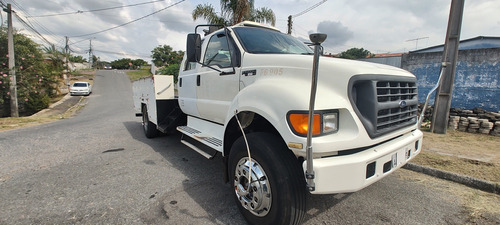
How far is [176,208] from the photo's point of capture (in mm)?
2785

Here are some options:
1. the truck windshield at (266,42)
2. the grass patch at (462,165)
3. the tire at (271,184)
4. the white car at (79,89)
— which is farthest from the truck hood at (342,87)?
the white car at (79,89)

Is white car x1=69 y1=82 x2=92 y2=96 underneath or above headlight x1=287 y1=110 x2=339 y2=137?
underneath

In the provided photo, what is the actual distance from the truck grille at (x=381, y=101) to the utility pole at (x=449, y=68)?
4.84 metres

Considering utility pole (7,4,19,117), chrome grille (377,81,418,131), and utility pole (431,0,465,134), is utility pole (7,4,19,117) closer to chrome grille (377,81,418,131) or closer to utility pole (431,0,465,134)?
chrome grille (377,81,418,131)

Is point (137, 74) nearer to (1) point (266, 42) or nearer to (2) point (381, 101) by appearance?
(1) point (266, 42)

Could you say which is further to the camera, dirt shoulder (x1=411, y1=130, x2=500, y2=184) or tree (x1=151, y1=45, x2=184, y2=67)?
tree (x1=151, y1=45, x2=184, y2=67)

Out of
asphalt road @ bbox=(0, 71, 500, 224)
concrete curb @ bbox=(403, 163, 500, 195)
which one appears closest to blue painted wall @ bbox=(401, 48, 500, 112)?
concrete curb @ bbox=(403, 163, 500, 195)

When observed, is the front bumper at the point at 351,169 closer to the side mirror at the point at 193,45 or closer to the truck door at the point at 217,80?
the truck door at the point at 217,80

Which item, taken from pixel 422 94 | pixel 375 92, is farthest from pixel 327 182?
pixel 422 94

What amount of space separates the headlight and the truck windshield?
1275 millimetres

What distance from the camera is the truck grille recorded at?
2.07m

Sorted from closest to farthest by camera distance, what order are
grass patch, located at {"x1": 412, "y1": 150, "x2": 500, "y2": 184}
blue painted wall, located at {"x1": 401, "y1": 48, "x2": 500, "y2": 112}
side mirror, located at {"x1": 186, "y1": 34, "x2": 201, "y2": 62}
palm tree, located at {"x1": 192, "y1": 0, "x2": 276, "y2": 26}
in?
side mirror, located at {"x1": 186, "y1": 34, "x2": 201, "y2": 62}
grass patch, located at {"x1": 412, "y1": 150, "x2": 500, "y2": 184}
blue painted wall, located at {"x1": 401, "y1": 48, "x2": 500, "y2": 112}
palm tree, located at {"x1": 192, "y1": 0, "x2": 276, "y2": 26}

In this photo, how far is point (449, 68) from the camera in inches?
253

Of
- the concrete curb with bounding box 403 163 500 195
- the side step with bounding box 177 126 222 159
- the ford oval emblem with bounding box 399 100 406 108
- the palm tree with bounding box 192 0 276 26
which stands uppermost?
the palm tree with bounding box 192 0 276 26
